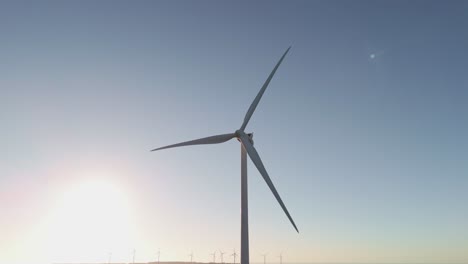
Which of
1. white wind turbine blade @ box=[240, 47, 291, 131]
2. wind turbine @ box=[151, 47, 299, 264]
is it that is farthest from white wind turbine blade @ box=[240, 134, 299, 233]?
white wind turbine blade @ box=[240, 47, 291, 131]

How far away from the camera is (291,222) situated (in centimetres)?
5494

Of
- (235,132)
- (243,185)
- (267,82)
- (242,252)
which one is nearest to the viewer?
(242,252)

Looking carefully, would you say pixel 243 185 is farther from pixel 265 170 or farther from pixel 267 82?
pixel 267 82

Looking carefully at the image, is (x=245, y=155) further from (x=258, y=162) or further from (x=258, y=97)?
(x=258, y=97)

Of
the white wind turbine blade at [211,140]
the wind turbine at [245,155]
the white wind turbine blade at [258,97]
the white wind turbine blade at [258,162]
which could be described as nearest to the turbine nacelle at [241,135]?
the wind turbine at [245,155]

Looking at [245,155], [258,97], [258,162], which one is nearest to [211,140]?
[245,155]

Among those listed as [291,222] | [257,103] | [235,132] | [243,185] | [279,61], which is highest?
[279,61]

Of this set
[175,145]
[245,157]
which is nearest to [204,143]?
[175,145]

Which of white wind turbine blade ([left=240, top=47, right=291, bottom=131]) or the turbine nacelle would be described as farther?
white wind turbine blade ([left=240, top=47, right=291, bottom=131])

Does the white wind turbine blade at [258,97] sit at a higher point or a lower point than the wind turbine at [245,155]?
higher

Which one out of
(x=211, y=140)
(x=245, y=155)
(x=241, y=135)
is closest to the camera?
(x=245, y=155)

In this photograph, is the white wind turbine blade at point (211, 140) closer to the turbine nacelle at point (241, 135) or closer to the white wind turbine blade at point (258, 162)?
the turbine nacelle at point (241, 135)

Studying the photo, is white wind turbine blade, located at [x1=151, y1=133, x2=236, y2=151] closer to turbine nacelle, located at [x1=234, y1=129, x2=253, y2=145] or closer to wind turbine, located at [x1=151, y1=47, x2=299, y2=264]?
wind turbine, located at [x1=151, y1=47, x2=299, y2=264]

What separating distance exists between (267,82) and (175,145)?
19.7 meters
